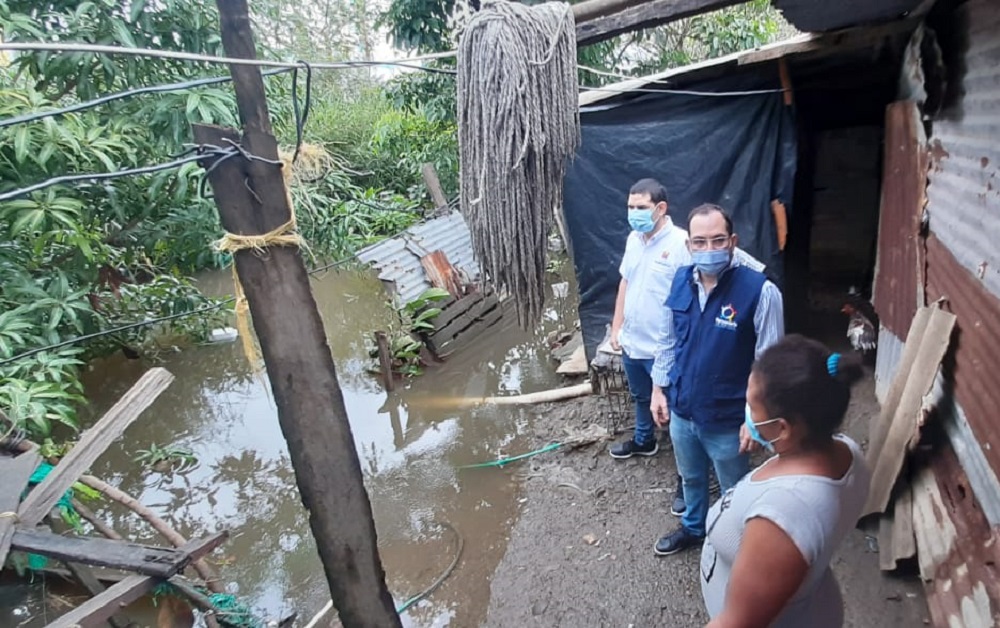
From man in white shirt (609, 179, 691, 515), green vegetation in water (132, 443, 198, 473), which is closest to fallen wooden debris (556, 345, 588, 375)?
man in white shirt (609, 179, 691, 515)

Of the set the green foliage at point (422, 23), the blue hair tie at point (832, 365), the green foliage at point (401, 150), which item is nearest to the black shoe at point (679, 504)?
the blue hair tie at point (832, 365)

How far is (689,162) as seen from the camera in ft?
15.0

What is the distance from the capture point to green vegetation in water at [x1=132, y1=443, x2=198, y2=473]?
5.79 metres

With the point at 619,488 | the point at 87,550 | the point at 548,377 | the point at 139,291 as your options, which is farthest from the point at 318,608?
the point at 139,291

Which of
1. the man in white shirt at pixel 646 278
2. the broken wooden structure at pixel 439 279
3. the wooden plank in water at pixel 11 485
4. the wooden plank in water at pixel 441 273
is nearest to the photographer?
the wooden plank in water at pixel 11 485

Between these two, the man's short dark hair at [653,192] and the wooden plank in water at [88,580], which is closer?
the man's short dark hair at [653,192]

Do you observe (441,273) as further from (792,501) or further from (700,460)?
(792,501)

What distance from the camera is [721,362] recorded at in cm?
254

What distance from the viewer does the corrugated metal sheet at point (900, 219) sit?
11.7 feet

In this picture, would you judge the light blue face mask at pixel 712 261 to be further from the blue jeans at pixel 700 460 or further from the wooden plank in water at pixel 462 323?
the wooden plank in water at pixel 462 323

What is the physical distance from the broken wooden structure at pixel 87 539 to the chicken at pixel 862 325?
4817 millimetres

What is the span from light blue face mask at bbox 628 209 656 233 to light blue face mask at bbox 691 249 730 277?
741mm

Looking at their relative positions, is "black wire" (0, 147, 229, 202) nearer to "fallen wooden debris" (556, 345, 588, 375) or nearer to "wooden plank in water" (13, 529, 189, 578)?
"wooden plank in water" (13, 529, 189, 578)

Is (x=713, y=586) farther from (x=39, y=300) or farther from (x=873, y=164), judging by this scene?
(x=873, y=164)
